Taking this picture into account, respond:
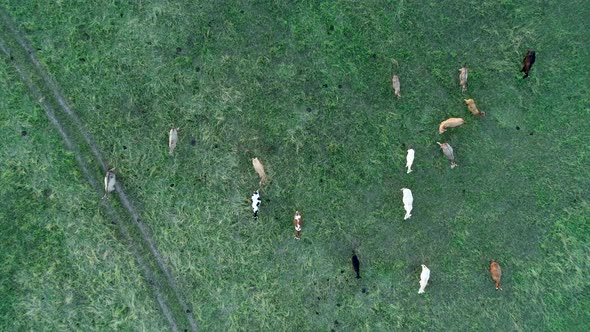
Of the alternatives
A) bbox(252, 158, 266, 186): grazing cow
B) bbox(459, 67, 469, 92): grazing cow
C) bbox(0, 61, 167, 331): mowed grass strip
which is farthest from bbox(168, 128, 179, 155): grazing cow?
bbox(459, 67, 469, 92): grazing cow

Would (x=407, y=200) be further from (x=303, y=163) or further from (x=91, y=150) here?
(x=91, y=150)

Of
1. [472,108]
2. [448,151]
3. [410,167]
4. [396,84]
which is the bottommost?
[410,167]

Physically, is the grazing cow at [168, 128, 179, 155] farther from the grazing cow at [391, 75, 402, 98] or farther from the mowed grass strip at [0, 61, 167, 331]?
the grazing cow at [391, 75, 402, 98]

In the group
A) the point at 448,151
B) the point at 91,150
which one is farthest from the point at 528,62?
the point at 91,150

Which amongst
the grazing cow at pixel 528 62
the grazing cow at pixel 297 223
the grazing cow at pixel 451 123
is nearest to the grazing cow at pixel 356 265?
the grazing cow at pixel 297 223

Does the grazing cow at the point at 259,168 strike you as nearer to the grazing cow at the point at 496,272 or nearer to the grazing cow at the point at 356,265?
the grazing cow at the point at 356,265
